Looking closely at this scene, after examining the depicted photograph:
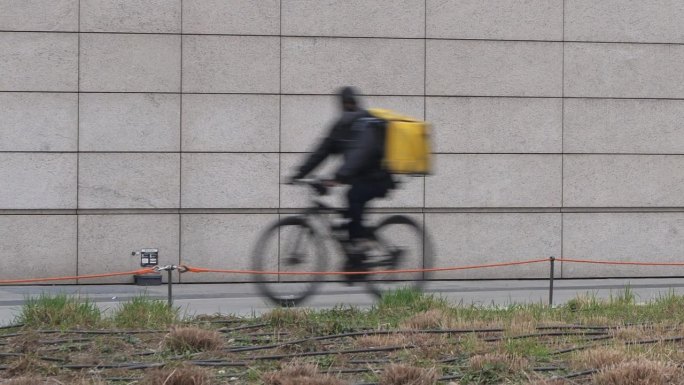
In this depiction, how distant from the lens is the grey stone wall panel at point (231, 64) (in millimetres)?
14656

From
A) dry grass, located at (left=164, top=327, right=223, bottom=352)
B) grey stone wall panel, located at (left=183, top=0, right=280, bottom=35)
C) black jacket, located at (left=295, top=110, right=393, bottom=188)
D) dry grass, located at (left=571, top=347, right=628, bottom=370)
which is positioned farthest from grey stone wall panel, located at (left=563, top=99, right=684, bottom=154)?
dry grass, located at (left=164, top=327, right=223, bottom=352)

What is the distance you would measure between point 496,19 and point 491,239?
10.00ft

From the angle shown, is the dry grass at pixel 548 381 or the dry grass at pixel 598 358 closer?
the dry grass at pixel 548 381

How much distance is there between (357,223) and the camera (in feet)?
31.5

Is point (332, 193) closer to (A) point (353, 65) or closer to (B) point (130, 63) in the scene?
(A) point (353, 65)

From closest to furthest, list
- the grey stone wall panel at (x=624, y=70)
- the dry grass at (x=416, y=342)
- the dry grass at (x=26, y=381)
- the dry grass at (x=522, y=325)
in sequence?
the dry grass at (x=26, y=381) → the dry grass at (x=416, y=342) → the dry grass at (x=522, y=325) → the grey stone wall panel at (x=624, y=70)

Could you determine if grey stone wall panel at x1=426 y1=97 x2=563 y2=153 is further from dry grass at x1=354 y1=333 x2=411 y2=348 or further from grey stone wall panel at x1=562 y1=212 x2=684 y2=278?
dry grass at x1=354 y1=333 x2=411 y2=348

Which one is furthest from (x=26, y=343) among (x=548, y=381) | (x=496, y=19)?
(x=496, y=19)

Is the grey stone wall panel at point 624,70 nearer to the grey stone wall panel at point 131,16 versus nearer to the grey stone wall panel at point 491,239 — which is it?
the grey stone wall panel at point 491,239

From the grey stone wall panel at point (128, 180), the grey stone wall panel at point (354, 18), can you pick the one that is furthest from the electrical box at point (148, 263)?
the grey stone wall panel at point (354, 18)

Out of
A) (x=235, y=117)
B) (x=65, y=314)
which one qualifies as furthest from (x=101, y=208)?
(x=65, y=314)

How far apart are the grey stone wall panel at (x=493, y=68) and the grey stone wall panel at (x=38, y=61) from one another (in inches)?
190

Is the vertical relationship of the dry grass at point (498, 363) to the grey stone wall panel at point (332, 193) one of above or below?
below

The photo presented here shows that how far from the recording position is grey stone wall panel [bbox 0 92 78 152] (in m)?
14.4
